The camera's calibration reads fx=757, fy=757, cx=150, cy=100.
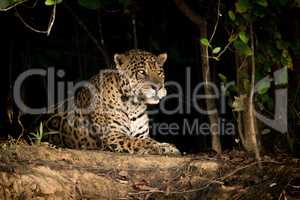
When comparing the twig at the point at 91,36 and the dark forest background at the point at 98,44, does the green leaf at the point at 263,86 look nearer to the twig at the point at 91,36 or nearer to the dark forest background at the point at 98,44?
the dark forest background at the point at 98,44

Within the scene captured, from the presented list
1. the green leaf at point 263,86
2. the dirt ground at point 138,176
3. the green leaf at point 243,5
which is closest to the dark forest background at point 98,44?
the green leaf at point 263,86

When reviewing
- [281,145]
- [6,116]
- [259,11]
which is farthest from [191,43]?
[259,11]

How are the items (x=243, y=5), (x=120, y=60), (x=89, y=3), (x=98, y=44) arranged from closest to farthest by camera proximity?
(x=243, y=5) < (x=89, y=3) < (x=120, y=60) < (x=98, y=44)

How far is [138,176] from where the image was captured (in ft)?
25.4

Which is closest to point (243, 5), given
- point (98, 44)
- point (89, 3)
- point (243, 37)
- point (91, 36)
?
point (243, 37)

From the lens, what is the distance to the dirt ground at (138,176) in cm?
698

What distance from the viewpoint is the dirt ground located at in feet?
22.9

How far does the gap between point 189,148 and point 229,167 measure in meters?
4.60

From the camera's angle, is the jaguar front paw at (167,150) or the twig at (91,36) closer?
the jaguar front paw at (167,150)

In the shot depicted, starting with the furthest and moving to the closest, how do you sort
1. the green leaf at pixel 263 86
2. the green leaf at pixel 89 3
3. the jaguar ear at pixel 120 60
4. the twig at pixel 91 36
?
the twig at pixel 91 36 → the jaguar ear at pixel 120 60 → the green leaf at pixel 89 3 → the green leaf at pixel 263 86

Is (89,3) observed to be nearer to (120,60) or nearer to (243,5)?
(120,60)

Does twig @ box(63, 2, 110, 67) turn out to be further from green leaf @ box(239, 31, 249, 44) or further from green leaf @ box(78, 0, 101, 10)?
green leaf @ box(239, 31, 249, 44)

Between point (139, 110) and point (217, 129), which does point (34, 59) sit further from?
point (217, 129)

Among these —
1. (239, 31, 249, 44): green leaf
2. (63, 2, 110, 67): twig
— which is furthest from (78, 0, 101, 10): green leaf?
(63, 2, 110, 67): twig
